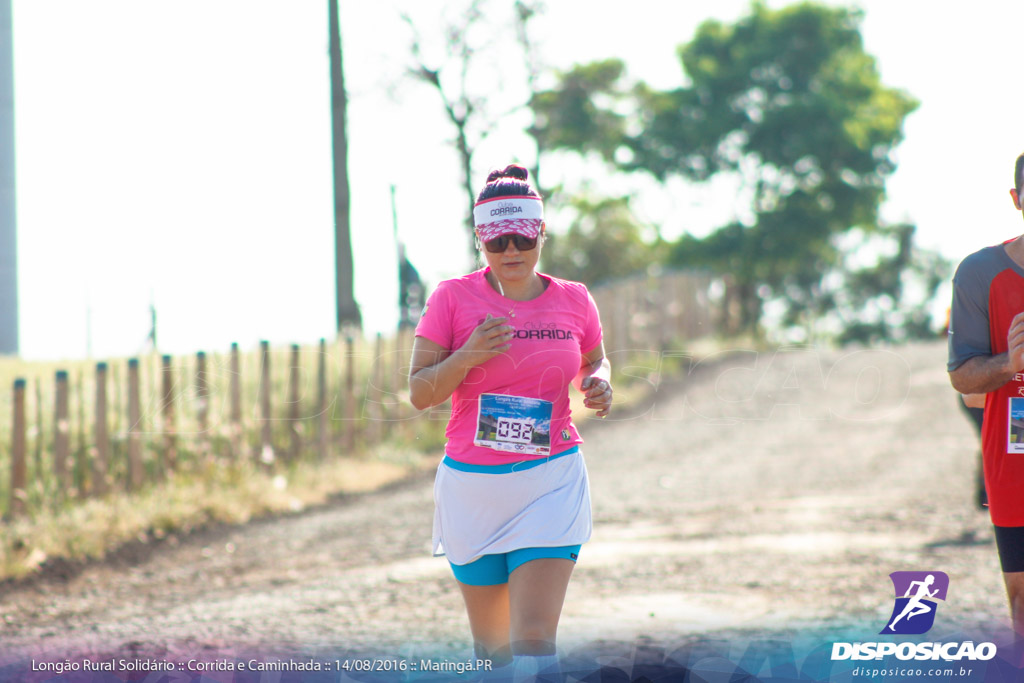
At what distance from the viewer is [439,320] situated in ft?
12.8

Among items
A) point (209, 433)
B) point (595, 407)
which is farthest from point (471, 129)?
point (595, 407)

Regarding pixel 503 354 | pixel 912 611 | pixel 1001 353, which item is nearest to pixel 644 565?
pixel 912 611

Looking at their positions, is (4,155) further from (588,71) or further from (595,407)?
(588,71)

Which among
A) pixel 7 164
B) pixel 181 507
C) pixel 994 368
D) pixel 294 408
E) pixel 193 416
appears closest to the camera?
pixel 994 368

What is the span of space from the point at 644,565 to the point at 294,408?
7.41 meters

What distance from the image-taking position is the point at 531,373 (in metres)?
3.91

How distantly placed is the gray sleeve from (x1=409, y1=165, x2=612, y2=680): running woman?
1.20 metres

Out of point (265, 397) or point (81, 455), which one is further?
point (265, 397)

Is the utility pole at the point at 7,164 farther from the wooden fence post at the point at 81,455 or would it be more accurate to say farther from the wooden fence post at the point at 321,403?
the wooden fence post at the point at 81,455

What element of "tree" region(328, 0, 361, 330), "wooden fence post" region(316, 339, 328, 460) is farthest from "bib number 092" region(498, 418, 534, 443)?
"tree" region(328, 0, 361, 330)

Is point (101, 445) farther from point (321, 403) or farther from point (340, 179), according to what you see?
point (340, 179)

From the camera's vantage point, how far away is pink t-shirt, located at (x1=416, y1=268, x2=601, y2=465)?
3891 mm

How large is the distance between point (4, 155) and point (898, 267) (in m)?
43.1

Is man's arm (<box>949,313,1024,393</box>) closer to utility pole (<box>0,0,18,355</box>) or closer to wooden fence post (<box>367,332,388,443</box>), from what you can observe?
wooden fence post (<box>367,332,388,443</box>)
